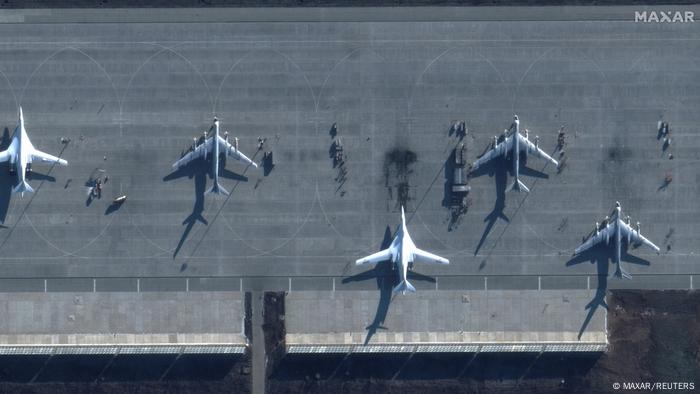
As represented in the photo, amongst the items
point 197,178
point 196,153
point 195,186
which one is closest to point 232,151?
point 196,153

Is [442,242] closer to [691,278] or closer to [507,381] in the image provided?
[507,381]

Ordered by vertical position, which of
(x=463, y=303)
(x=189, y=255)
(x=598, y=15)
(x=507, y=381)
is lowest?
(x=507, y=381)

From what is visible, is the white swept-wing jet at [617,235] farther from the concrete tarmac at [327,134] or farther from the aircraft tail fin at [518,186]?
the aircraft tail fin at [518,186]

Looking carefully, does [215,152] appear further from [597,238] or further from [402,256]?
[597,238]

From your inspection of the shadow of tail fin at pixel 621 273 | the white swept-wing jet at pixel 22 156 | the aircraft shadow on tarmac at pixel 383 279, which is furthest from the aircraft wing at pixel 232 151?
the shadow of tail fin at pixel 621 273

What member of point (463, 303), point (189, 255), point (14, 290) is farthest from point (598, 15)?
point (14, 290)

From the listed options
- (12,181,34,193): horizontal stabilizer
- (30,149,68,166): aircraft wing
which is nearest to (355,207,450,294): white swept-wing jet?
(30,149,68,166): aircraft wing
